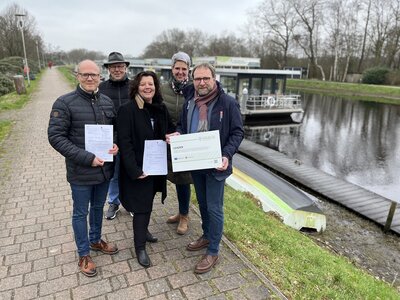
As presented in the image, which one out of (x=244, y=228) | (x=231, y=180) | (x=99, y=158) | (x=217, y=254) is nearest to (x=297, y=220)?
(x=231, y=180)

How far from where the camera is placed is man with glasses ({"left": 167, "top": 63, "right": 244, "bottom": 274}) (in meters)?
3.10

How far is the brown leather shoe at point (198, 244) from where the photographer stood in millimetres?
3717

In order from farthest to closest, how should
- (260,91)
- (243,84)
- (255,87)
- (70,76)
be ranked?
(70,76) < (260,91) < (255,87) < (243,84)

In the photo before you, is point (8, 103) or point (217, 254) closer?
point (217, 254)

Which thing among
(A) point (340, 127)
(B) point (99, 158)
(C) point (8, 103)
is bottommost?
(A) point (340, 127)

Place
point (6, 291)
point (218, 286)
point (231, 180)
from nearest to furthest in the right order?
point (6, 291) < point (218, 286) < point (231, 180)

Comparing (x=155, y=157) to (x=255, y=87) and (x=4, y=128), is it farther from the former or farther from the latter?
(x=255, y=87)

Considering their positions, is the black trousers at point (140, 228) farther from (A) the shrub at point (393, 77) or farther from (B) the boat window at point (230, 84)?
(A) the shrub at point (393, 77)

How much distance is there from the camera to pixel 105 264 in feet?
11.1

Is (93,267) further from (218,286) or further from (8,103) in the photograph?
(8,103)

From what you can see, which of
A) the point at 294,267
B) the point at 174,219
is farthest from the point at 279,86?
the point at 294,267

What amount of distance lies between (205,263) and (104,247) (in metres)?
1.13

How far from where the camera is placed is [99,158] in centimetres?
295

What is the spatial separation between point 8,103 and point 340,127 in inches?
766
